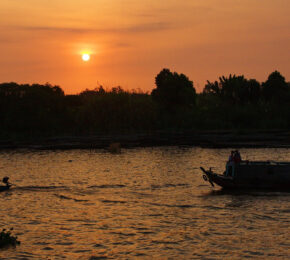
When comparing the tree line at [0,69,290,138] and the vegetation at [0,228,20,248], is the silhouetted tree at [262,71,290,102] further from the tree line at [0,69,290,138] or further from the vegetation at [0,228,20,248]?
the vegetation at [0,228,20,248]

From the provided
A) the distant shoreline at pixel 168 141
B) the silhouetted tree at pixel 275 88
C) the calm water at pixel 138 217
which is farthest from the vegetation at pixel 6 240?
the silhouetted tree at pixel 275 88

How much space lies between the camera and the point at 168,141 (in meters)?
86.1

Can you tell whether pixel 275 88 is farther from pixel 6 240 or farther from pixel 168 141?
pixel 6 240

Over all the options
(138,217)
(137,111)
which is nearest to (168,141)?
(137,111)

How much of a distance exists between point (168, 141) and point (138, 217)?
60.5 metres

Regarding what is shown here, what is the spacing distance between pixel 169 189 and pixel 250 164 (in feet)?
20.8

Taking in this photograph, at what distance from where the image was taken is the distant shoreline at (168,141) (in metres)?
77.8

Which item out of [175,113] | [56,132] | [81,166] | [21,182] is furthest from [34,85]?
[21,182]

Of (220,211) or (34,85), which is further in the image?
(34,85)

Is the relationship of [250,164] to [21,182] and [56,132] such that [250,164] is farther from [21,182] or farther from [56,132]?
[56,132]

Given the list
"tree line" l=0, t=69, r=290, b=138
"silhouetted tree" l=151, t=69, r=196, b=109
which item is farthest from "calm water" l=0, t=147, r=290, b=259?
Result: "silhouetted tree" l=151, t=69, r=196, b=109

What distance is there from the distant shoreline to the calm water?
104ft

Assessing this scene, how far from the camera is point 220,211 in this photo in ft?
88.5

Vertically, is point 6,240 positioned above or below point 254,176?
below
